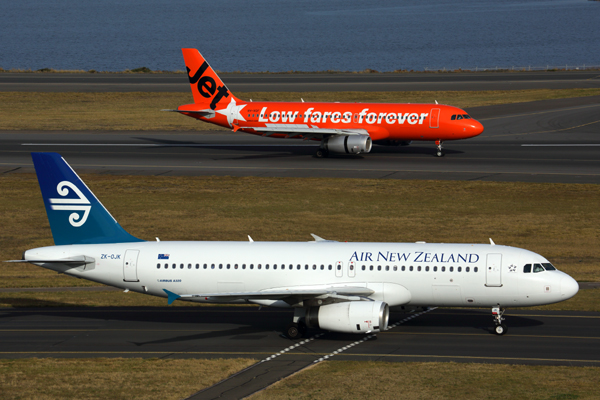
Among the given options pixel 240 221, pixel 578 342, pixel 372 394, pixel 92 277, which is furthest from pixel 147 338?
pixel 240 221

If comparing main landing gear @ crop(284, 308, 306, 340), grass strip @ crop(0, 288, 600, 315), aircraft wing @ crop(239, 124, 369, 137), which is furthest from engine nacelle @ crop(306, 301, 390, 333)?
aircraft wing @ crop(239, 124, 369, 137)

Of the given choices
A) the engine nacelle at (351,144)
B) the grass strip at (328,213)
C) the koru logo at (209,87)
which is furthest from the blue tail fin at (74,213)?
the koru logo at (209,87)

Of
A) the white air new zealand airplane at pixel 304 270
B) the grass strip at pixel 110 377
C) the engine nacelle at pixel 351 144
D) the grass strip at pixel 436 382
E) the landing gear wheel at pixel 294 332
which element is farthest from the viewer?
the engine nacelle at pixel 351 144

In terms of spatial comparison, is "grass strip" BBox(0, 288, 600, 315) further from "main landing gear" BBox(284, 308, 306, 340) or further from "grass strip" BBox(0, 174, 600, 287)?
"main landing gear" BBox(284, 308, 306, 340)

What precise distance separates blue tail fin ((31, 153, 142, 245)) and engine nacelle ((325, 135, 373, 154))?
142ft

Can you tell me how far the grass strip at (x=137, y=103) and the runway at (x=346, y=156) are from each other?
5.41 meters

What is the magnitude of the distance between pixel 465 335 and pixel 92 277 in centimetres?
1782

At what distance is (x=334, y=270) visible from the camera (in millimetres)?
34750

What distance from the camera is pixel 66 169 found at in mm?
36812

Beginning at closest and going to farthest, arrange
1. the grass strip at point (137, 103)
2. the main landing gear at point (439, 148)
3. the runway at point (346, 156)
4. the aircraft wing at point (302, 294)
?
the aircraft wing at point (302, 294)
the runway at point (346, 156)
the main landing gear at point (439, 148)
the grass strip at point (137, 103)

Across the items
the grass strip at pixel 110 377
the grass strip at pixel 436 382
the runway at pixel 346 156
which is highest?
the runway at pixel 346 156

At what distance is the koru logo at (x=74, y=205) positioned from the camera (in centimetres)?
3694

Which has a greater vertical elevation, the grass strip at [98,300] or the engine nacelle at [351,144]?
the engine nacelle at [351,144]

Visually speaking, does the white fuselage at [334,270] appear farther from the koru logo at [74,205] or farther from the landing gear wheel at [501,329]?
the koru logo at [74,205]
